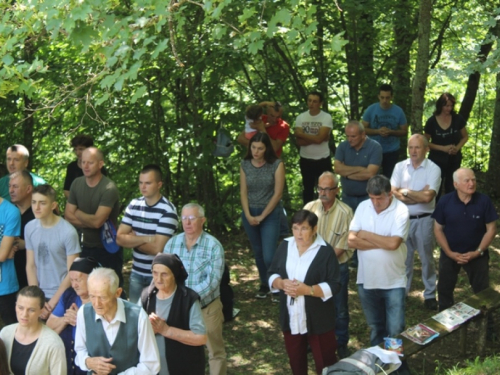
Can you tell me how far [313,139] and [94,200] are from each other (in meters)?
3.41

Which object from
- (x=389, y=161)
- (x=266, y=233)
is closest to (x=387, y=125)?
(x=389, y=161)

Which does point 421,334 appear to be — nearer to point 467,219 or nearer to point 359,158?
point 467,219

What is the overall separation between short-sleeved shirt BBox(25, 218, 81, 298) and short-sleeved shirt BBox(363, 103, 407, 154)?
16.0 feet

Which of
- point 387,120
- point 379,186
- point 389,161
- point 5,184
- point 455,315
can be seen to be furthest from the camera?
point 389,161

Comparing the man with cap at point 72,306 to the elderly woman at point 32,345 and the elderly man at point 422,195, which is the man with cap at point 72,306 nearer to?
the elderly woman at point 32,345

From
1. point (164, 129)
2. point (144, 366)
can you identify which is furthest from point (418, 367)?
point (164, 129)

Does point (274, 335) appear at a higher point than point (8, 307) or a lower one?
lower

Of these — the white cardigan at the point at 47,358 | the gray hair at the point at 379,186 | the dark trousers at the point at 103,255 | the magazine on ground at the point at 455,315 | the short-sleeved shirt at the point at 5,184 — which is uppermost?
the short-sleeved shirt at the point at 5,184

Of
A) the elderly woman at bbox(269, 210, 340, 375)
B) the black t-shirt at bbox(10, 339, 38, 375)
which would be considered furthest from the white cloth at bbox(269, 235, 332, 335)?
the black t-shirt at bbox(10, 339, 38, 375)

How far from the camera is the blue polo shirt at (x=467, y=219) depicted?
7254 mm

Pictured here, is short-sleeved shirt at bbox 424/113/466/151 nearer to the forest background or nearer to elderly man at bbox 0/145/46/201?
the forest background

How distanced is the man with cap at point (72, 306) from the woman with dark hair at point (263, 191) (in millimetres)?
2848

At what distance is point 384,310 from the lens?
6.80 m


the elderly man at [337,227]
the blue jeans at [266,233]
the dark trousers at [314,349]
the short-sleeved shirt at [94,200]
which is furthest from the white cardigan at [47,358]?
the blue jeans at [266,233]
